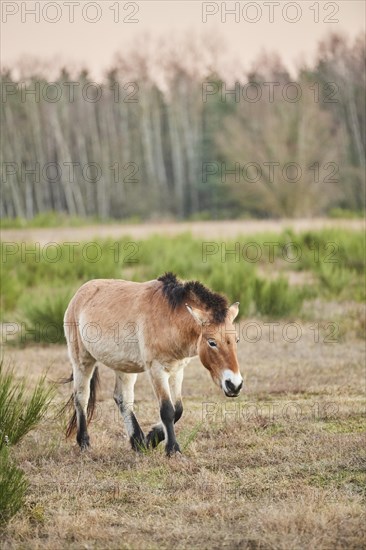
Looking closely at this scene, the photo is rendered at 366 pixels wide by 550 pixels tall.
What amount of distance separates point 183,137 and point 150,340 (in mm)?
46767

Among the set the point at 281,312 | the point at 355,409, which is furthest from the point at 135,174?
the point at 355,409

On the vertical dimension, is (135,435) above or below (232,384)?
below

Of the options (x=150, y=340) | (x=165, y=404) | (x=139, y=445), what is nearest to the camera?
(x=165, y=404)

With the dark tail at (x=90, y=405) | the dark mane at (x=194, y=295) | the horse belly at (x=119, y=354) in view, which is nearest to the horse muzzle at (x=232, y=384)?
the dark mane at (x=194, y=295)

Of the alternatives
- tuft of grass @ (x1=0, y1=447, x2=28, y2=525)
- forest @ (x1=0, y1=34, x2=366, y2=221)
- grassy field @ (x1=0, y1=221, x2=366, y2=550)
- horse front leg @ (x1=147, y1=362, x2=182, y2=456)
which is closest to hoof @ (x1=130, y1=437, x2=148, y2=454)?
grassy field @ (x1=0, y1=221, x2=366, y2=550)

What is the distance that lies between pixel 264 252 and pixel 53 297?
26.2 ft

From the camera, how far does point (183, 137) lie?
5309 centimetres

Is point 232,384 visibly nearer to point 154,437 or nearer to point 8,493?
point 154,437

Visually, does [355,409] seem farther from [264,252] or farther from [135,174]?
[135,174]

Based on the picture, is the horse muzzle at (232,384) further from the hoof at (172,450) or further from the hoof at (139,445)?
the hoof at (139,445)

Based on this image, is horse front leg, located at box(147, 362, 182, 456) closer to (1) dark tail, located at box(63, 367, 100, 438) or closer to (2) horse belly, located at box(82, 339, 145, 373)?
(2) horse belly, located at box(82, 339, 145, 373)

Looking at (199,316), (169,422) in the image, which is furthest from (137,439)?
(199,316)

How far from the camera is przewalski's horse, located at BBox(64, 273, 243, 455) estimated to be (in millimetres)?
6742

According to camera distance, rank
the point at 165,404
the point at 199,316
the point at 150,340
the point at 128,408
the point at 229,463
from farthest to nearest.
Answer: the point at 128,408 → the point at 150,340 → the point at 165,404 → the point at 229,463 → the point at 199,316
